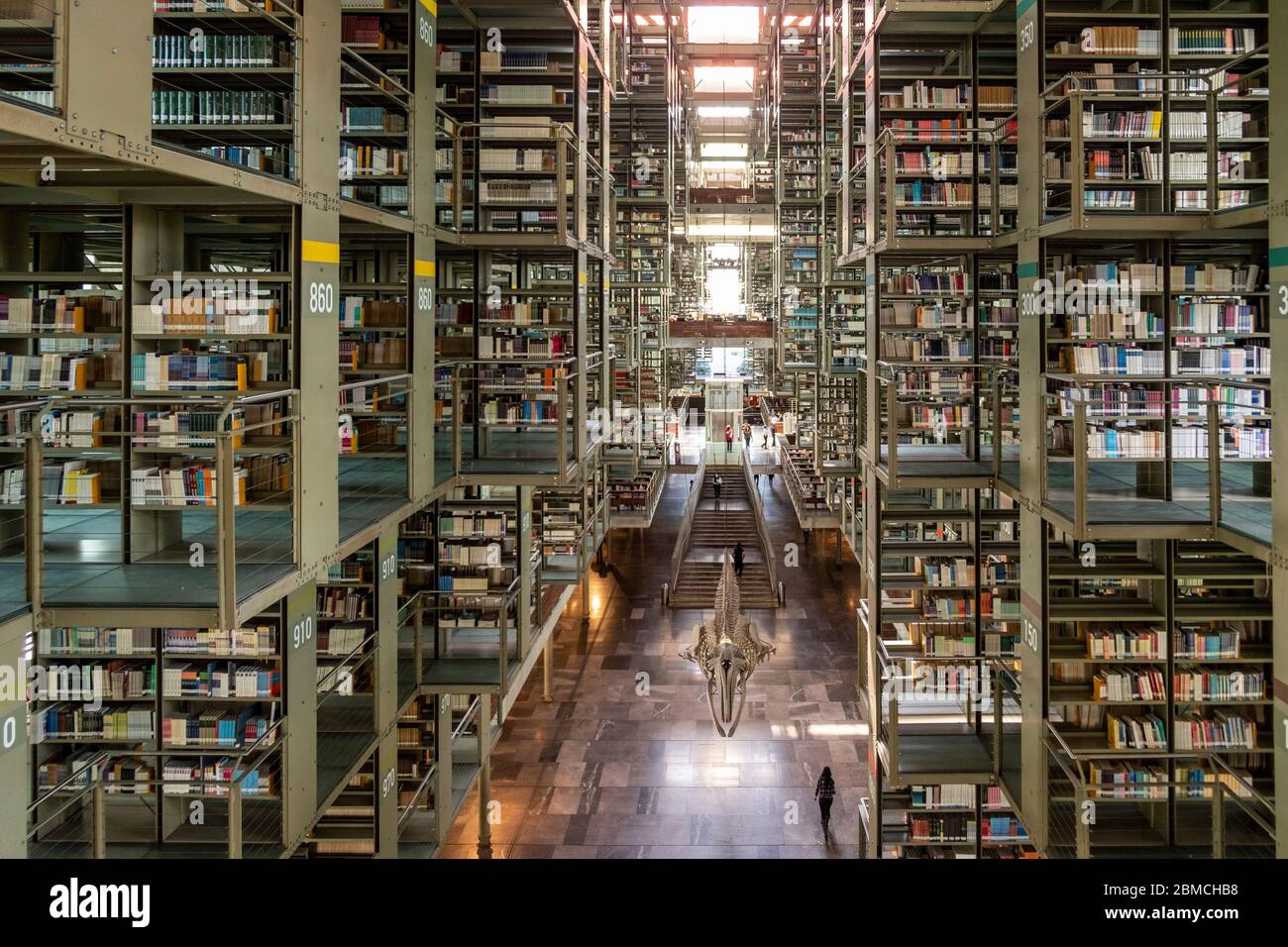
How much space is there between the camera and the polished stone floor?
7.59 metres

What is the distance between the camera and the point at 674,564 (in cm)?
1466

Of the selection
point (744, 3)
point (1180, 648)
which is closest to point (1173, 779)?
point (1180, 648)

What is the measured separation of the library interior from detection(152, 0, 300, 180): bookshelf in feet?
0.09

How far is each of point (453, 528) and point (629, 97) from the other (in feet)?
30.1

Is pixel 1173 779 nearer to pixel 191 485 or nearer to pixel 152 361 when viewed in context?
pixel 191 485

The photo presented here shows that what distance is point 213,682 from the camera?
4.79 m

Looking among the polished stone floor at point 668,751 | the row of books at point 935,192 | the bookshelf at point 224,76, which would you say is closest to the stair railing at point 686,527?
the polished stone floor at point 668,751

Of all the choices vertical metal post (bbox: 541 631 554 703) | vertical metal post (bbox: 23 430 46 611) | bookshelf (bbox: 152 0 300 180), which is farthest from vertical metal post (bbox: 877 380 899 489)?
vertical metal post (bbox: 541 631 554 703)

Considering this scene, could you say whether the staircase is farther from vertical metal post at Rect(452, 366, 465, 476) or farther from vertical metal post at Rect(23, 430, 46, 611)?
vertical metal post at Rect(23, 430, 46, 611)

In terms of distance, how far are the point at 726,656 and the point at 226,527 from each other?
176 inches

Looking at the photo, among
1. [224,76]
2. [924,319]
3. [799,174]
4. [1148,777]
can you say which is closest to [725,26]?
[799,174]

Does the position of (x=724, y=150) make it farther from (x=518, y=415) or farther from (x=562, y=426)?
(x=562, y=426)

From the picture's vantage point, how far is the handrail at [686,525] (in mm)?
14648

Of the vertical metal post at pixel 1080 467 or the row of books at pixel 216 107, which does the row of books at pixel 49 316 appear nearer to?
the row of books at pixel 216 107
